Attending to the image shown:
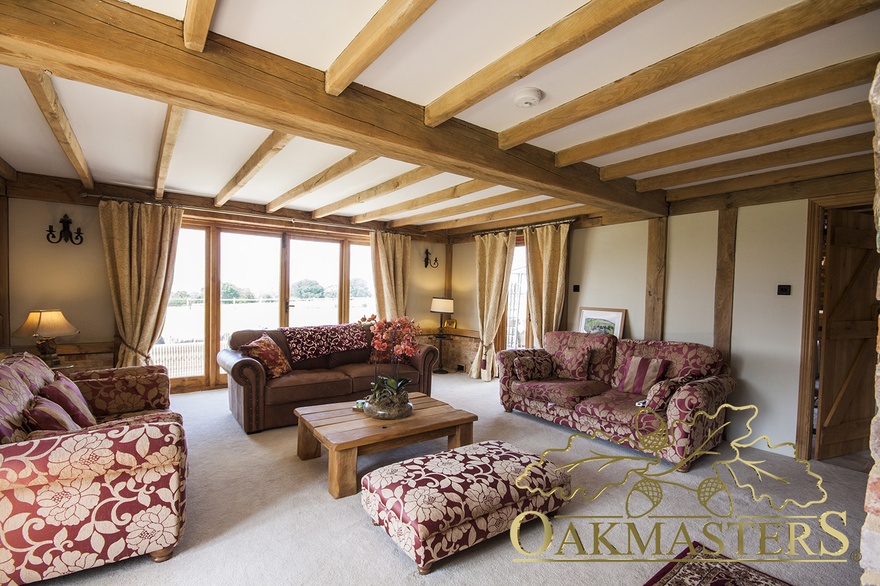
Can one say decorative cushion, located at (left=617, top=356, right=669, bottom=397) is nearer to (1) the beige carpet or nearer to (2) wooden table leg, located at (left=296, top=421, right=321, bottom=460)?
(1) the beige carpet

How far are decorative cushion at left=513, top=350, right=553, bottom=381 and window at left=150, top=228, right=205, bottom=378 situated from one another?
384 centimetres

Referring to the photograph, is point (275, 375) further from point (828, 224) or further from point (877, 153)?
point (828, 224)

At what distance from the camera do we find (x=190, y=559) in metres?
2.11

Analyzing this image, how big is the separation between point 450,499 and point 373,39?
2055mm

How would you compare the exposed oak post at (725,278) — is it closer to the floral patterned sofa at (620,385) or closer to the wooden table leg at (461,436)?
the floral patterned sofa at (620,385)

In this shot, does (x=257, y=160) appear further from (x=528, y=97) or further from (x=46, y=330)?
(x=46, y=330)

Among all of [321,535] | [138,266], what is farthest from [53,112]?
[321,535]

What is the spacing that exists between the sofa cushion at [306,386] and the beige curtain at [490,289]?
249cm

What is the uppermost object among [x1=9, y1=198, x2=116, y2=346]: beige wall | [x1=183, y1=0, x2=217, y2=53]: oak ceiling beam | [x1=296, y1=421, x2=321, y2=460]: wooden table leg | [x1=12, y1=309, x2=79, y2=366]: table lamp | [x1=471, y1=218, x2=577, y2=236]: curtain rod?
[x1=183, y1=0, x2=217, y2=53]: oak ceiling beam

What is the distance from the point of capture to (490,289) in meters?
6.33

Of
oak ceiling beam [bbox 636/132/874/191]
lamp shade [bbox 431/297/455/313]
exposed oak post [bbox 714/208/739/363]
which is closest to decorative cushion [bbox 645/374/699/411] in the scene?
exposed oak post [bbox 714/208/739/363]

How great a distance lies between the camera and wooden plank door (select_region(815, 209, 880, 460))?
11.6 feet

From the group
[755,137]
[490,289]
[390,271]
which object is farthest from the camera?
[390,271]

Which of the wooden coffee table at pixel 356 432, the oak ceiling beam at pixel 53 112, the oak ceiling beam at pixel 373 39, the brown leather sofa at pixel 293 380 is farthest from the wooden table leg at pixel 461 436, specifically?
the oak ceiling beam at pixel 53 112
